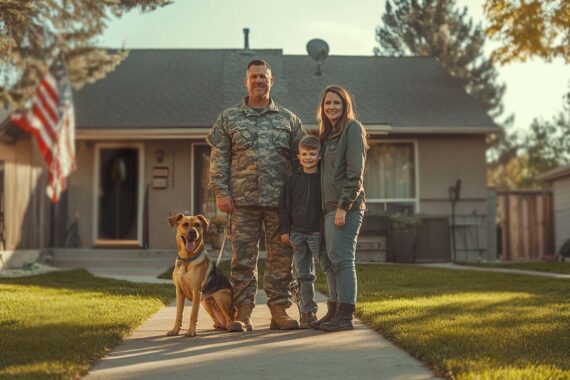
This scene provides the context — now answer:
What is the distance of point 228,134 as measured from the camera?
19.0 feet

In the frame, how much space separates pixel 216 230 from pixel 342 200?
25.2ft

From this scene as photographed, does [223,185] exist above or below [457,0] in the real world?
below

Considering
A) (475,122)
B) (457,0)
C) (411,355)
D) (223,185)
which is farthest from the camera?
(457,0)

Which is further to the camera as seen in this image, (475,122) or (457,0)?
(457,0)

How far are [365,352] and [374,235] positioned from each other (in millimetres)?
9781

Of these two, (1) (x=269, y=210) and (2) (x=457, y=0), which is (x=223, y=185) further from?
(2) (x=457, y=0)

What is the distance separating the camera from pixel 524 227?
1856 centimetres

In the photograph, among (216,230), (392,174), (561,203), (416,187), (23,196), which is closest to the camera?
(216,230)

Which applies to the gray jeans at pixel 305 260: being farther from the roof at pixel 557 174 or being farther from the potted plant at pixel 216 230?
the roof at pixel 557 174

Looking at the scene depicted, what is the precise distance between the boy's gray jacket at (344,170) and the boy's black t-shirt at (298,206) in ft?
0.37

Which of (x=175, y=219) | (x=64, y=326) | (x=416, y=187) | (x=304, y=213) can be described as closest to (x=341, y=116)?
(x=304, y=213)

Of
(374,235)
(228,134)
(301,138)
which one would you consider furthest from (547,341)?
(374,235)

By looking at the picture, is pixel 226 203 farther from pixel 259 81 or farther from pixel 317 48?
pixel 317 48

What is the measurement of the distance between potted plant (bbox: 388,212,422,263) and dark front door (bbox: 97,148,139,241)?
5.08m
